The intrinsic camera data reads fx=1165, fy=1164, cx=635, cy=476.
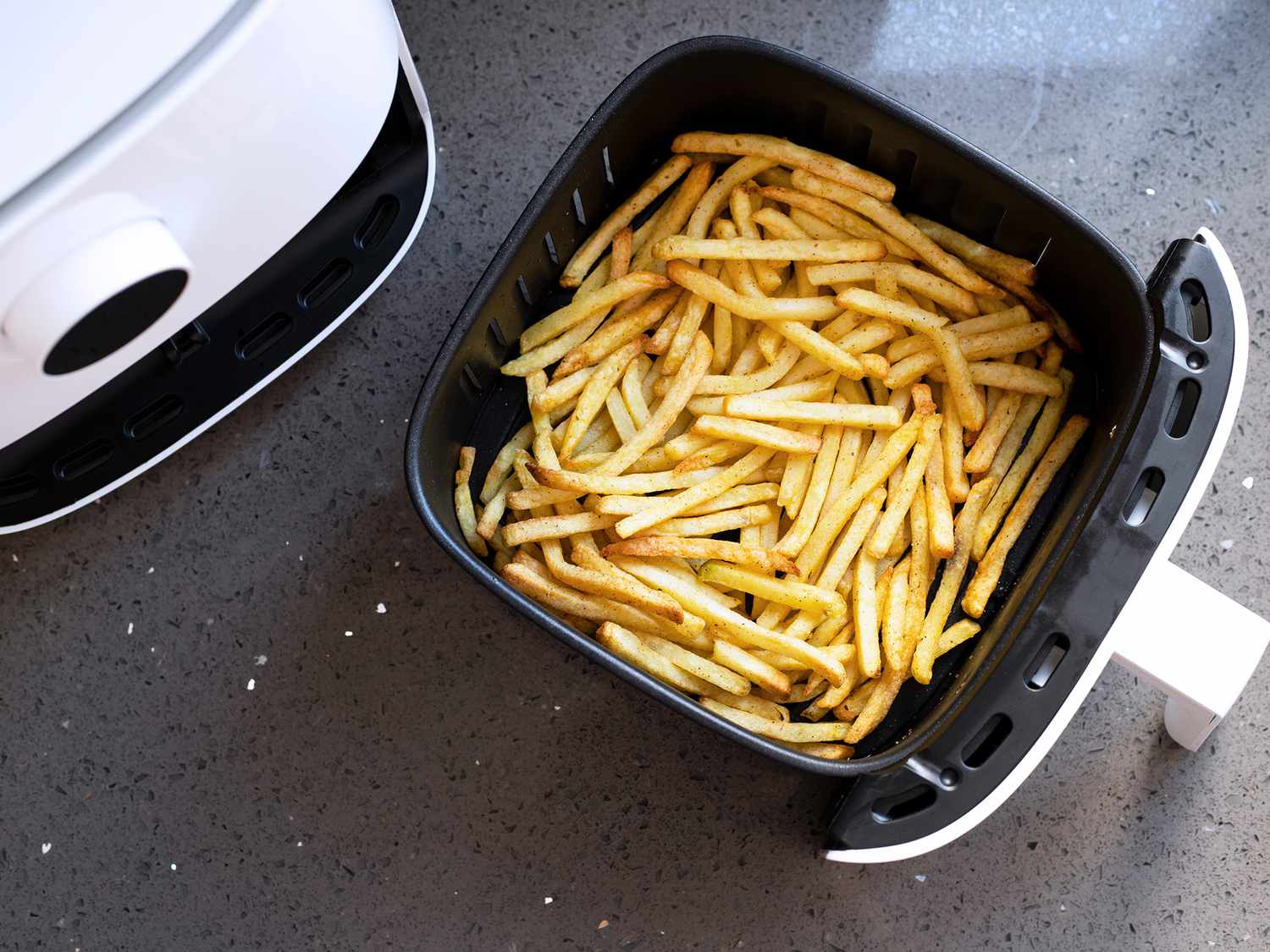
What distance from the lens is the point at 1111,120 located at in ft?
4.53

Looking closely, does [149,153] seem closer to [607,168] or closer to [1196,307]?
[607,168]

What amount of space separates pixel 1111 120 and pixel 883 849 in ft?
2.92

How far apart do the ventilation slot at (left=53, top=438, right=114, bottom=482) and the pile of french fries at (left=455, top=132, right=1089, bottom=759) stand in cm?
40

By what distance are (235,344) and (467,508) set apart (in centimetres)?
31

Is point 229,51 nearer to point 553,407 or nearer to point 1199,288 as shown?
point 553,407

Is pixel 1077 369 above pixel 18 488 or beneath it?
beneath

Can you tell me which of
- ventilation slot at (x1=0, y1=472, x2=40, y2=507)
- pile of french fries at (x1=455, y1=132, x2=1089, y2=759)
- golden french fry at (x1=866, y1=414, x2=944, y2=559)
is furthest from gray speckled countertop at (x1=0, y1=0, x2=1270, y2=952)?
golden french fry at (x1=866, y1=414, x2=944, y2=559)

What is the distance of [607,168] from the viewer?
3.99 ft

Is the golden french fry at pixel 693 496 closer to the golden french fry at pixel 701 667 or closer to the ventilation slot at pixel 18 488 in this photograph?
the golden french fry at pixel 701 667

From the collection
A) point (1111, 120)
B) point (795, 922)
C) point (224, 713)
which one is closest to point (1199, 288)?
point (1111, 120)

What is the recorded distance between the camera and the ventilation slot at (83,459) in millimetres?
1231

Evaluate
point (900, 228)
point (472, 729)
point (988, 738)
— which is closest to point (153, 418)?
point (472, 729)

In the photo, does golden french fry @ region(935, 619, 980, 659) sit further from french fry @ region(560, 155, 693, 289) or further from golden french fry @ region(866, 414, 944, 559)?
french fry @ region(560, 155, 693, 289)

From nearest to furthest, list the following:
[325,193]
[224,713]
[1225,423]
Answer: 1. [325,193]
2. [1225,423]
3. [224,713]
